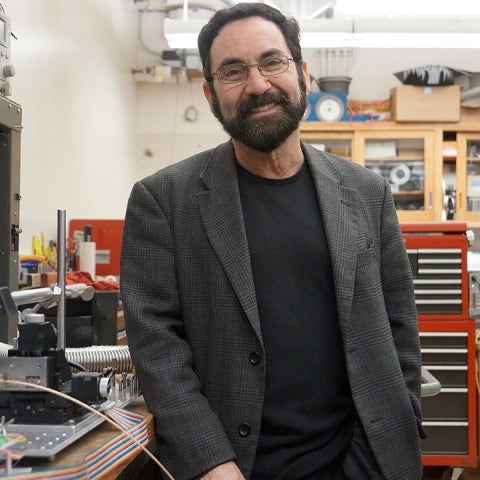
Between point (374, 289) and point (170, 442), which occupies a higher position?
point (374, 289)

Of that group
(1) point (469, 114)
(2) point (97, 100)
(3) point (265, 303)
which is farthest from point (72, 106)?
(1) point (469, 114)

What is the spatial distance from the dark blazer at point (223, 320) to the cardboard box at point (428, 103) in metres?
3.79

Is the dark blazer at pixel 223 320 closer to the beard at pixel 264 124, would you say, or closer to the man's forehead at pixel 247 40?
the beard at pixel 264 124

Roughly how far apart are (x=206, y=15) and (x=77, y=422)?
4476mm

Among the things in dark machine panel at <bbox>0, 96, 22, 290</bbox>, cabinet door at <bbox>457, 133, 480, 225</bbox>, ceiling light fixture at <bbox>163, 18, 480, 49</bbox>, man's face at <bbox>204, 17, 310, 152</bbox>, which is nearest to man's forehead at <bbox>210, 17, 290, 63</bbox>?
man's face at <bbox>204, 17, 310, 152</bbox>

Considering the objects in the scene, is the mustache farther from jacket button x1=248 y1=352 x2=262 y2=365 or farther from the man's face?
jacket button x1=248 y1=352 x2=262 y2=365

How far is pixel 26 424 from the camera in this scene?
92cm

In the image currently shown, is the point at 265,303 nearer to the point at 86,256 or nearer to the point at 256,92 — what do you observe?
the point at 256,92

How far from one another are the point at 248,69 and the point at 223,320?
50cm

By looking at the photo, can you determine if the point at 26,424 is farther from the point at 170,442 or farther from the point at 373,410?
the point at 373,410

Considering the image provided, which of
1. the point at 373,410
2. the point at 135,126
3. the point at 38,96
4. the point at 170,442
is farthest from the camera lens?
the point at 135,126

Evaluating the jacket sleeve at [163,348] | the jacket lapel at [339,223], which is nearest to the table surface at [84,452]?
the jacket sleeve at [163,348]

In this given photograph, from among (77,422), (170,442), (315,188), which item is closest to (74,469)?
(77,422)

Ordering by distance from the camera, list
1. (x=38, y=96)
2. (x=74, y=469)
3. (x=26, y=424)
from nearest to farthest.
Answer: (x=74, y=469)
(x=26, y=424)
(x=38, y=96)
